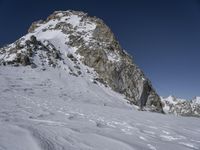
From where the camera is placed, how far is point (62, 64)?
98.3 feet

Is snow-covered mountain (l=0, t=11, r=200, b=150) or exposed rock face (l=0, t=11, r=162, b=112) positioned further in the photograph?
exposed rock face (l=0, t=11, r=162, b=112)

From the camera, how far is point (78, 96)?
2142cm

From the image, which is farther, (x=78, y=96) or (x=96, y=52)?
(x=96, y=52)

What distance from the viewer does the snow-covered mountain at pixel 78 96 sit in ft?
17.5

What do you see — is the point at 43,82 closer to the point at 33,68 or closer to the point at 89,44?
the point at 33,68

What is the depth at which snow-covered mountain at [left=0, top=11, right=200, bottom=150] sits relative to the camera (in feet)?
17.5

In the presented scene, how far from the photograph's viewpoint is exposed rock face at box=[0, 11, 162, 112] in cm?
3082

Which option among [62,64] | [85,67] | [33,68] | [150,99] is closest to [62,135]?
[33,68]

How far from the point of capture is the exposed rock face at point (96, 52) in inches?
1213

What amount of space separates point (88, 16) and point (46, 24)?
9.06 meters

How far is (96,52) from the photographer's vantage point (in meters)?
36.0

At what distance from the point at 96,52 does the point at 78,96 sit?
15.6 m

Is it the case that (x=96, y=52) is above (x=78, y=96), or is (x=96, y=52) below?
above

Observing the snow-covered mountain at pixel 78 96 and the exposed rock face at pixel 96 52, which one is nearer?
the snow-covered mountain at pixel 78 96
